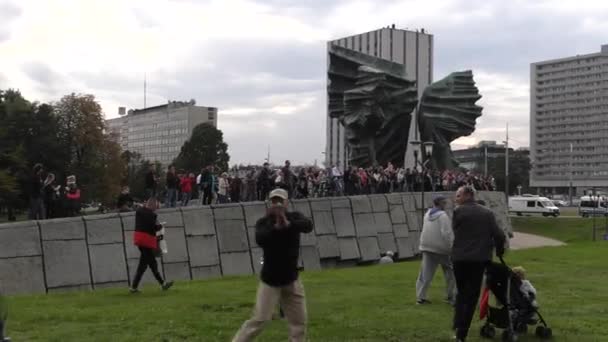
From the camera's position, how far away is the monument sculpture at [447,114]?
41.1 meters

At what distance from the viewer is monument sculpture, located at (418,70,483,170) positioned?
4109 centimetres

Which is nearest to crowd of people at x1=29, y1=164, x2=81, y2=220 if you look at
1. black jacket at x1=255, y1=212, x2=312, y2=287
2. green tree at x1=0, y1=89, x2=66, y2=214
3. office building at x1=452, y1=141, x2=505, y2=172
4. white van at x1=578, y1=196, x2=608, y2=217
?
black jacket at x1=255, y1=212, x2=312, y2=287

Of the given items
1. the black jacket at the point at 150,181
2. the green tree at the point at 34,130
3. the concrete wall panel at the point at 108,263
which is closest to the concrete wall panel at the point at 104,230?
the concrete wall panel at the point at 108,263

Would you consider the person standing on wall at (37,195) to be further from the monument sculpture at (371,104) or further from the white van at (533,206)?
the white van at (533,206)

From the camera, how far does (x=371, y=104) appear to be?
37.8 metres

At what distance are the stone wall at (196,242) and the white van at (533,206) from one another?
35447 mm

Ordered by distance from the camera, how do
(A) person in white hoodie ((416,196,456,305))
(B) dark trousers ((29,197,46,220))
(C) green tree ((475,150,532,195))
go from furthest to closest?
(C) green tree ((475,150,532,195))
(B) dark trousers ((29,197,46,220))
(A) person in white hoodie ((416,196,456,305))

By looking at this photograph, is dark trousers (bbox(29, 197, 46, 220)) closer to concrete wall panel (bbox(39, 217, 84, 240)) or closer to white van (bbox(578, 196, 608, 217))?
concrete wall panel (bbox(39, 217, 84, 240))

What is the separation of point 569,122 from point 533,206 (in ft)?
249

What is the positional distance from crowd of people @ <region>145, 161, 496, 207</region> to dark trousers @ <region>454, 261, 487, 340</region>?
11596 mm

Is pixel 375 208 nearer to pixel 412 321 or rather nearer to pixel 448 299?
pixel 448 299

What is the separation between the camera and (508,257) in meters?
22.2

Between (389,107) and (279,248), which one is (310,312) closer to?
(279,248)

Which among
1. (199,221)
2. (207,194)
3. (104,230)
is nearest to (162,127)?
(207,194)
